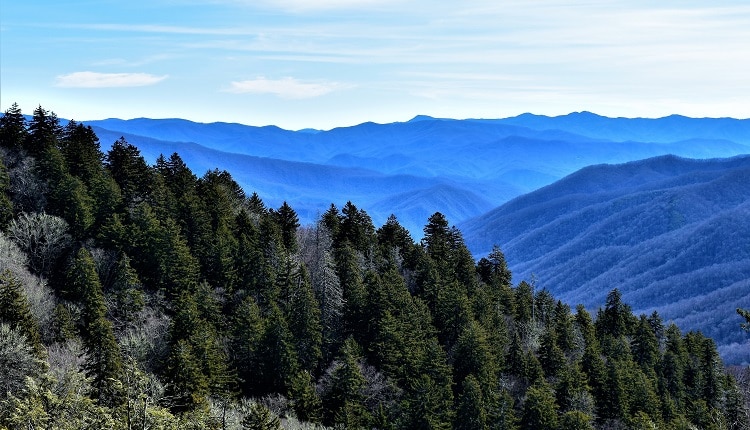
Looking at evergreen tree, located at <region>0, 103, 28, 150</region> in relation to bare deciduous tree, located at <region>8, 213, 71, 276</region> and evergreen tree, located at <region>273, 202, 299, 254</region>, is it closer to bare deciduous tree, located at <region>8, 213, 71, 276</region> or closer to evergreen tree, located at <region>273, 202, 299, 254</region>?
bare deciduous tree, located at <region>8, 213, 71, 276</region>

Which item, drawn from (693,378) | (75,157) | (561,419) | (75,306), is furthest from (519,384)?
(75,157)

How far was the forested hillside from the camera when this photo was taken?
5162cm

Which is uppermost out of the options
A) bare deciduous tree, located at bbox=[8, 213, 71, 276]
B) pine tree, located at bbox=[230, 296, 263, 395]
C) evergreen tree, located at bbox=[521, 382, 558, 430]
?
bare deciduous tree, located at bbox=[8, 213, 71, 276]

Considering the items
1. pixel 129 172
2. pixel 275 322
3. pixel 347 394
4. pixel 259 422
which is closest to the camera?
pixel 259 422

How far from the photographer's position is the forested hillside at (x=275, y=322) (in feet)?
169

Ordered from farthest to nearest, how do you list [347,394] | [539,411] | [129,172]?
[129,172]
[539,411]
[347,394]

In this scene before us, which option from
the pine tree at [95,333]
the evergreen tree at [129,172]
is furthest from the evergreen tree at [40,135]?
the pine tree at [95,333]

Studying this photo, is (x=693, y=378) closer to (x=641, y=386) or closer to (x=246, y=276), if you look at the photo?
(x=641, y=386)

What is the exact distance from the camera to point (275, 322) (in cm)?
5994

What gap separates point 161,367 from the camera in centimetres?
5228

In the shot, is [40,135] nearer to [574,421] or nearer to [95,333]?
[95,333]

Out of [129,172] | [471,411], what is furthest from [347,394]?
[129,172]

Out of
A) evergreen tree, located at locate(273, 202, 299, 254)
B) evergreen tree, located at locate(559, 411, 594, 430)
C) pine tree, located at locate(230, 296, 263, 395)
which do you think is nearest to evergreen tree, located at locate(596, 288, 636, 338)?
evergreen tree, located at locate(559, 411, 594, 430)

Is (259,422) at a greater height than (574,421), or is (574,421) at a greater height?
(259,422)
